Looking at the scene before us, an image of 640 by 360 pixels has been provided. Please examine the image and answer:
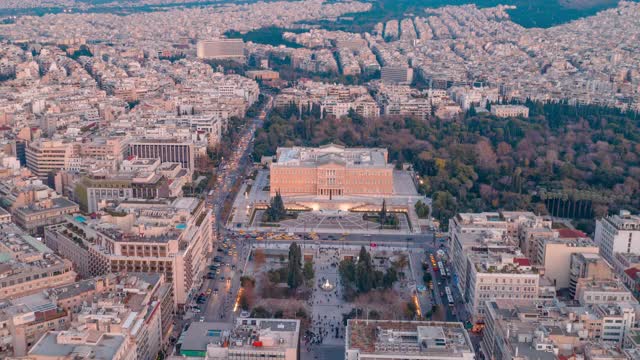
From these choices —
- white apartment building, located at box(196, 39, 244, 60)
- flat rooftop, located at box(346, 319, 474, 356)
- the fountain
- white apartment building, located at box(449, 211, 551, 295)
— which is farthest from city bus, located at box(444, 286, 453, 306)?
white apartment building, located at box(196, 39, 244, 60)

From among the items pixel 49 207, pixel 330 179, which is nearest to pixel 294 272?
pixel 49 207

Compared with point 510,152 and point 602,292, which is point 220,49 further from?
point 602,292

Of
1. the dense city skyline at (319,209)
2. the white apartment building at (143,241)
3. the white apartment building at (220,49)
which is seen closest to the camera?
the dense city skyline at (319,209)

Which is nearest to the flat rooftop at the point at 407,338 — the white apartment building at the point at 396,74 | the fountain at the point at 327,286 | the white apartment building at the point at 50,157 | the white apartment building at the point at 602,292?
the white apartment building at the point at 602,292

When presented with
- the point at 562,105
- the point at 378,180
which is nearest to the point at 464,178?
the point at 378,180

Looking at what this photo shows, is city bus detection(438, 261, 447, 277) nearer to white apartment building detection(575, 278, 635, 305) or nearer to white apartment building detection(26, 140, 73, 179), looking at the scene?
white apartment building detection(575, 278, 635, 305)

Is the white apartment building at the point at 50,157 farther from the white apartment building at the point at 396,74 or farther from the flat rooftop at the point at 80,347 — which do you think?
the white apartment building at the point at 396,74

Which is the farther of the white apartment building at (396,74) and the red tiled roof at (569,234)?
the white apartment building at (396,74)
